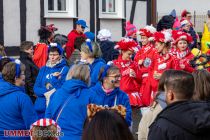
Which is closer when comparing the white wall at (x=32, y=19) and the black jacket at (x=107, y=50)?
the black jacket at (x=107, y=50)

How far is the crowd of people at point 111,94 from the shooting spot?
3973mm

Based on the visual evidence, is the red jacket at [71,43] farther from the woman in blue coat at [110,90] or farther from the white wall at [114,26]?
the woman in blue coat at [110,90]

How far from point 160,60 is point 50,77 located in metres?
1.97

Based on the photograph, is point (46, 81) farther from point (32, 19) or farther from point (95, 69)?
point (32, 19)

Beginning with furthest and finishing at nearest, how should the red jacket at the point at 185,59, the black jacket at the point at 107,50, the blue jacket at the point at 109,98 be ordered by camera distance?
the black jacket at the point at 107,50
the red jacket at the point at 185,59
the blue jacket at the point at 109,98

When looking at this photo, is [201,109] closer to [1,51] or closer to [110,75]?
[110,75]

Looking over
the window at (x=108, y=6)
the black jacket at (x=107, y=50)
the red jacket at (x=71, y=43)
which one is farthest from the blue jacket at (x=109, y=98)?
the window at (x=108, y=6)

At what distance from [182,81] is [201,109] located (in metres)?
0.27

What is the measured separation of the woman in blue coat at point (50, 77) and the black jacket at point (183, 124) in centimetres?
376

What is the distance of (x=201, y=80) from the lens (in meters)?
4.84

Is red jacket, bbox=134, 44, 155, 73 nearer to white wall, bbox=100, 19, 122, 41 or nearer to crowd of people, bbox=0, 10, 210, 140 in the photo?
crowd of people, bbox=0, 10, 210, 140

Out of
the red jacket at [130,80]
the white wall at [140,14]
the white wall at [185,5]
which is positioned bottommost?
the red jacket at [130,80]

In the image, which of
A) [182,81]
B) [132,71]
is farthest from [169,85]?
[132,71]

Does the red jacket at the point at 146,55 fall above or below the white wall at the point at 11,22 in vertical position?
below
